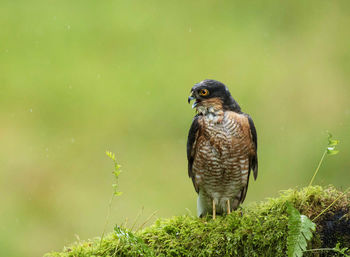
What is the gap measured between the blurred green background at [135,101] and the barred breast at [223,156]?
3.35m

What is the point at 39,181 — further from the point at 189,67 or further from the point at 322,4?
the point at 322,4

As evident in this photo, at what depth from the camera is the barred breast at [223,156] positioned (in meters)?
3.92

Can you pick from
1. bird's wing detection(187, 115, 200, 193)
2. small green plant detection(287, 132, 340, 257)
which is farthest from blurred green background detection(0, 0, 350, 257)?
small green plant detection(287, 132, 340, 257)

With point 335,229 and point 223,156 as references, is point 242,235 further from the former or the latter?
point 223,156

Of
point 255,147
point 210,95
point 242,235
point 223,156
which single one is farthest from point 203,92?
point 242,235

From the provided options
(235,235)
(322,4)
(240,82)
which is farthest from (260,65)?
(235,235)

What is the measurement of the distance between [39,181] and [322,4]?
19.2ft

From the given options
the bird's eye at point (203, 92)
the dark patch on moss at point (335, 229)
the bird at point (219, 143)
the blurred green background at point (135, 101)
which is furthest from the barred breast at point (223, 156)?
the blurred green background at point (135, 101)

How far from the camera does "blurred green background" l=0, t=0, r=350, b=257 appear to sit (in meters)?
7.93

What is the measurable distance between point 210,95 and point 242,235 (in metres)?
1.13

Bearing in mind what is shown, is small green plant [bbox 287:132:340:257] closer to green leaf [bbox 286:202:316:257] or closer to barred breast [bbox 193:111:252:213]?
green leaf [bbox 286:202:316:257]

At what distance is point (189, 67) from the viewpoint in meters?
8.91

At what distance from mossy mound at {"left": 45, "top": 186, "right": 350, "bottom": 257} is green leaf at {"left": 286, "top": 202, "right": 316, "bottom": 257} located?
0.29m

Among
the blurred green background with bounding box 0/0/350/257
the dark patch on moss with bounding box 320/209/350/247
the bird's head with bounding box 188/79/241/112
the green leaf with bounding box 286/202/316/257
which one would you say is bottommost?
the green leaf with bounding box 286/202/316/257
